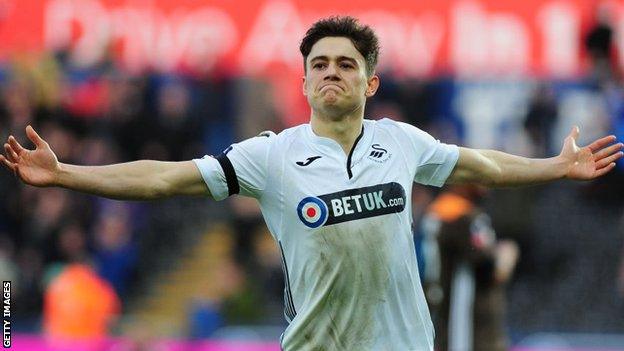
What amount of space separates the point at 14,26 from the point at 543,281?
753 centimetres

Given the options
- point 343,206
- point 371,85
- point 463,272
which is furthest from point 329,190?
point 463,272

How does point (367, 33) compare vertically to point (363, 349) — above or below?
above

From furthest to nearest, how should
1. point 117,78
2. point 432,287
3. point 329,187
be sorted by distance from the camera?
1. point 117,78
2. point 432,287
3. point 329,187

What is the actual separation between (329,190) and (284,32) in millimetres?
12019

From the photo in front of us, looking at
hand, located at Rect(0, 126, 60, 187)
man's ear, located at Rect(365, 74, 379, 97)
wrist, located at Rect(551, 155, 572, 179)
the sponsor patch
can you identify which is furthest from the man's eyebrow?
hand, located at Rect(0, 126, 60, 187)

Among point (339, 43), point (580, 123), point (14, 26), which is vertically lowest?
point (339, 43)

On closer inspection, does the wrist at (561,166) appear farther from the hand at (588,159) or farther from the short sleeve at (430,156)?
the short sleeve at (430,156)

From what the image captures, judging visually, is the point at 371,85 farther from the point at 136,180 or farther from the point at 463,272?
the point at 463,272

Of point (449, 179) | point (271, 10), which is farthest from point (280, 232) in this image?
point (271, 10)

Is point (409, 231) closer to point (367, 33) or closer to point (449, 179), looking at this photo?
point (449, 179)

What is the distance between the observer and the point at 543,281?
16.2 m

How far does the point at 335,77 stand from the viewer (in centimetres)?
623

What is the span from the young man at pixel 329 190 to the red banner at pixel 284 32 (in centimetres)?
1137

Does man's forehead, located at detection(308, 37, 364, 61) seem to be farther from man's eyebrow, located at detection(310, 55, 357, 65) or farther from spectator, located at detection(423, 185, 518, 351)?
spectator, located at detection(423, 185, 518, 351)
